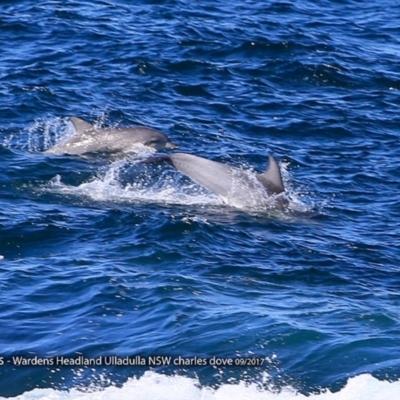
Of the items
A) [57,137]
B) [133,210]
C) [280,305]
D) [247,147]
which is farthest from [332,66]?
[280,305]

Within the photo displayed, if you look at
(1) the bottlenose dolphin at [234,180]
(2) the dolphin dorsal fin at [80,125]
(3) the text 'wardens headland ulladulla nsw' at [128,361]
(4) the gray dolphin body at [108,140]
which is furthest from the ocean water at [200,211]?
(2) the dolphin dorsal fin at [80,125]

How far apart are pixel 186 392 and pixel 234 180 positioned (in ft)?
23.3

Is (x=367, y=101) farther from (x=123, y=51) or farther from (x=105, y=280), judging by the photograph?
(x=105, y=280)

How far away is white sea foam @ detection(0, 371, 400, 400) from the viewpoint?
41.9 ft

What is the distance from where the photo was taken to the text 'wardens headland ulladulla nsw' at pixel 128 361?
524 inches

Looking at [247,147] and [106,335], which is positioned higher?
[106,335]

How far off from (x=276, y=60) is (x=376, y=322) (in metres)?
14.3

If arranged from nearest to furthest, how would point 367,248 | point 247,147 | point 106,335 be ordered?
1. point 106,335
2. point 367,248
3. point 247,147

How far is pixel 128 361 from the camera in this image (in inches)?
526

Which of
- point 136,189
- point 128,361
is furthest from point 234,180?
point 128,361

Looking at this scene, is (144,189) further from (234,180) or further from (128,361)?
(128,361)

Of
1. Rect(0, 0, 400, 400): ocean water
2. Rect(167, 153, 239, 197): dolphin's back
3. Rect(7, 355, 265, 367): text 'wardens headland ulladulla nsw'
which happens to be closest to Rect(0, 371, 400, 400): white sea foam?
Rect(0, 0, 400, 400): ocean water

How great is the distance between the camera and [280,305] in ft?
49.3

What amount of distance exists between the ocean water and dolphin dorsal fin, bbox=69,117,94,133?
2.10 ft
